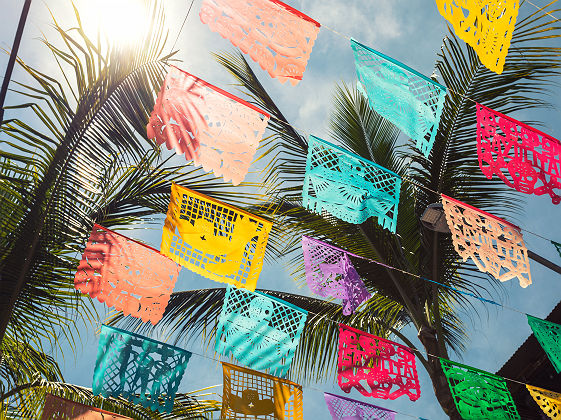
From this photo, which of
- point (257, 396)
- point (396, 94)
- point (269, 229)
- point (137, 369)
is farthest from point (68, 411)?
point (396, 94)

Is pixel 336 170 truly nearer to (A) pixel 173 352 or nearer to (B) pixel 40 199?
(A) pixel 173 352

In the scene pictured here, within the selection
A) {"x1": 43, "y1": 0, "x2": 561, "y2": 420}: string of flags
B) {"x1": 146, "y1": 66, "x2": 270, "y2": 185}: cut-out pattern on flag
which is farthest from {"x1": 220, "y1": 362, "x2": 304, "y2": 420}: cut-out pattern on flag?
{"x1": 146, "y1": 66, "x2": 270, "y2": 185}: cut-out pattern on flag

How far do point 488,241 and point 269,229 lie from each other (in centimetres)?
201

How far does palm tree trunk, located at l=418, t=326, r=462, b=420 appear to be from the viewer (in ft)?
16.1

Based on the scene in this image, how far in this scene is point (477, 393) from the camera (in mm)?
4809

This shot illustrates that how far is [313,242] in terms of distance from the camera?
5.37 metres

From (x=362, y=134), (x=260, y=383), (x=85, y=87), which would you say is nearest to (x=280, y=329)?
(x=260, y=383)

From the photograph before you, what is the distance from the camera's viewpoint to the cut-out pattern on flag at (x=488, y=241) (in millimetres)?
4797

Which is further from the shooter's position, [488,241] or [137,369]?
[488,241]

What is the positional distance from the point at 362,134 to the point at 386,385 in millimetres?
3322

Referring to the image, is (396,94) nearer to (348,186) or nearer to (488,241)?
(348,186)

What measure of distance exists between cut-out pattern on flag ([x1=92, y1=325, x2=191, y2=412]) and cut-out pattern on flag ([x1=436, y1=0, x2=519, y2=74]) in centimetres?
333

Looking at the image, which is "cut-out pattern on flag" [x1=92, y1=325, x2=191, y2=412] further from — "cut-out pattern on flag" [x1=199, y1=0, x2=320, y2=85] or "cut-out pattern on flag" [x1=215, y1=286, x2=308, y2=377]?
"cut-out pattern on flag" [x1=199, y1=0, x2=320, y2=85]

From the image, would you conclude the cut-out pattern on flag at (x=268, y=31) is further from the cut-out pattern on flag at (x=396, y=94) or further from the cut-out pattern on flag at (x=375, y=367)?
the cut-out pattern on flag at (x=375, y=367)
